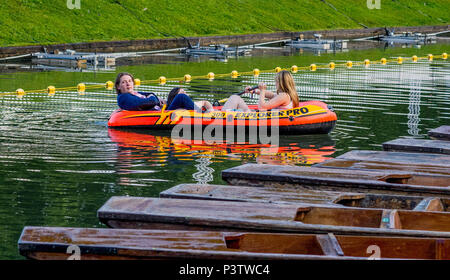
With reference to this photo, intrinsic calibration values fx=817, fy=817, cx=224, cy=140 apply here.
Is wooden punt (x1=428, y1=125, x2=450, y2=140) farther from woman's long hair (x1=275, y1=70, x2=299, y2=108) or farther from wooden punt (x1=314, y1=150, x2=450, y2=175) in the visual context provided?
woman's long hair (x1=275, y1=70, x2=299, y2=108)

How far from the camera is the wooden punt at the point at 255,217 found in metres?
7.41

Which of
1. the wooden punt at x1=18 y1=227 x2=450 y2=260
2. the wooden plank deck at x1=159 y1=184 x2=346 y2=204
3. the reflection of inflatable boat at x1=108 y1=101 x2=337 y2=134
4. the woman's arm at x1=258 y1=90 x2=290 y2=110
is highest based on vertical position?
the woman's arm at x1=258 y1=90 x2=290 y2=110

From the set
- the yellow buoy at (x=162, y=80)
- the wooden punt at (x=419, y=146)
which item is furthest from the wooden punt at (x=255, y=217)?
the yellow buoy at (x=162, y=80)

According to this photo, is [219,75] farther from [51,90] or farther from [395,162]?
[395,162]

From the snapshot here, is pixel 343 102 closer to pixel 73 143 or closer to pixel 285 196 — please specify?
pixel 73 143

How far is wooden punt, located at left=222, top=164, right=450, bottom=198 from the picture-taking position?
9.16 m

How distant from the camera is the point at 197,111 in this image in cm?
1600

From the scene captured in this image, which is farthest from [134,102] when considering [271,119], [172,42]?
[172,42]

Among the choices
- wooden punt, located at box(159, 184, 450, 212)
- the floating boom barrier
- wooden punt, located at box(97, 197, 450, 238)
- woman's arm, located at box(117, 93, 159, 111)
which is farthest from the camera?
the floating boom barrier

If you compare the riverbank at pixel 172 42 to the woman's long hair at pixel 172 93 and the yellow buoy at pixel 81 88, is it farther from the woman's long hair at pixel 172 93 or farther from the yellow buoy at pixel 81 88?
the woman's long hair at pixel 172 93

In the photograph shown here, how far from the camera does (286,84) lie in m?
15.5

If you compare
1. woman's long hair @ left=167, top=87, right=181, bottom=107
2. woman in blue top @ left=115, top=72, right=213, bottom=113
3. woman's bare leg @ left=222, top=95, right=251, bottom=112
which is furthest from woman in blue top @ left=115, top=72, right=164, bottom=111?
woman's bare leg @ left=222, top=95, right=251, bottom=112

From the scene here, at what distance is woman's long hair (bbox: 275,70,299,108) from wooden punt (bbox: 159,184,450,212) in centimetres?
667

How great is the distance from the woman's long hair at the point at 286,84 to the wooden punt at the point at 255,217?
7.52 meters
